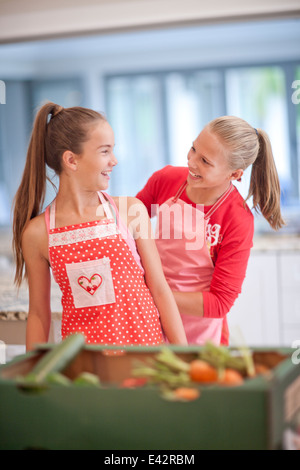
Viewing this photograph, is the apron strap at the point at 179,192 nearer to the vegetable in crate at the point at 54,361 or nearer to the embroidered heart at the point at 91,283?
the embroidered heart at the point at 91,283

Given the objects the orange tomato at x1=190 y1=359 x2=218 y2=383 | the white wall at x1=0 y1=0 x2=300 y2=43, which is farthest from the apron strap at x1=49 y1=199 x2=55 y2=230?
the white wall at x1=0 y1=0 x2=300 y2=43

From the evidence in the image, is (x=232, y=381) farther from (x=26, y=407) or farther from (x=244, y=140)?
(x=244, y=140)

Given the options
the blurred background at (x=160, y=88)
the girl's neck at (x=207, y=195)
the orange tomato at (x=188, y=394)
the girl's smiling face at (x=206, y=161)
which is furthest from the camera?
the blurred background at (x=160, y=88)

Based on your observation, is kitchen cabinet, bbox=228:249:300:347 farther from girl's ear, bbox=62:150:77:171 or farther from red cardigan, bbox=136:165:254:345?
girl's ear, bbox=62:150:77:171

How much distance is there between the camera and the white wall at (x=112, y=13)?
200cm

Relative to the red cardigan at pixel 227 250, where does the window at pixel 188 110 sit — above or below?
above

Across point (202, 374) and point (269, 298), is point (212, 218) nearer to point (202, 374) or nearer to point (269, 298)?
point (202, 374)

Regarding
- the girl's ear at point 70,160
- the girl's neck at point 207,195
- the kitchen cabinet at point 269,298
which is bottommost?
the kitchen cabinet at point 269,298

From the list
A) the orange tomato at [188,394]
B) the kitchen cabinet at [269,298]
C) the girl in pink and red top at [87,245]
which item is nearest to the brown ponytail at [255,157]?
the girl in pink and red top at [87,245]

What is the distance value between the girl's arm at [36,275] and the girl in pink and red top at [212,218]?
0.36 meters

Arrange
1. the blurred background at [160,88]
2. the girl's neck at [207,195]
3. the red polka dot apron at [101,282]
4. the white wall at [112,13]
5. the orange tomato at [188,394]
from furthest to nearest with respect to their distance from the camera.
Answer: the blurred background at [160,88]
the white wall at [112,13]
the girl's neck at [207,195]
the red polka dot apron at [101,282]
the orange tomato at [188,394]

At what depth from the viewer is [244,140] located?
152 cm

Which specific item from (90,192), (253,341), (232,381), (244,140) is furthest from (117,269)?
(253,341)
